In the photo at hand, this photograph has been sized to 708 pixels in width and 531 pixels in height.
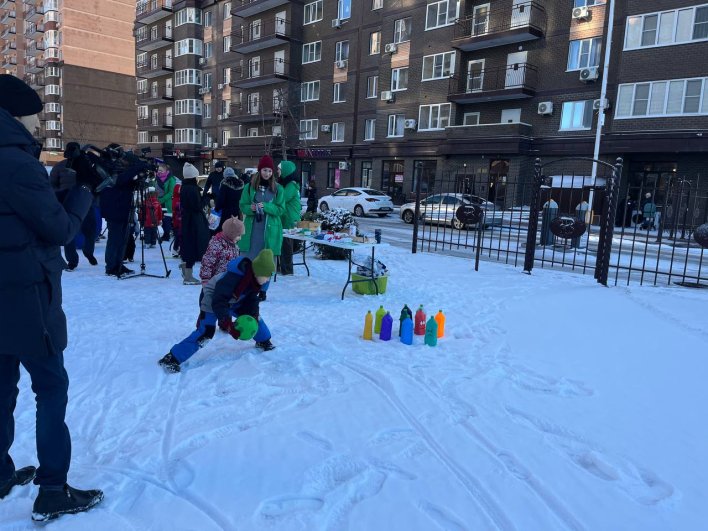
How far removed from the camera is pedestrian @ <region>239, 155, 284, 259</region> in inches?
269

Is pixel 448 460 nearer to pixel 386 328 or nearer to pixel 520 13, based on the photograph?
pixel 386 328

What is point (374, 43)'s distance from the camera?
1368 inches

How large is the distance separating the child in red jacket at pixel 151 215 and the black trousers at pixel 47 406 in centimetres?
881

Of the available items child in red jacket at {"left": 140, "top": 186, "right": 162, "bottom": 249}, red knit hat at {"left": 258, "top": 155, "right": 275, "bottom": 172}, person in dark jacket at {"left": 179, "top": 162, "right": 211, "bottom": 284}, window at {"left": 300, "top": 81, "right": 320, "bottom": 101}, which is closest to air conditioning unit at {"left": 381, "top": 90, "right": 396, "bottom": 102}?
window at {"left": 300, "top": 81, "right": 320, "bottom": 101}

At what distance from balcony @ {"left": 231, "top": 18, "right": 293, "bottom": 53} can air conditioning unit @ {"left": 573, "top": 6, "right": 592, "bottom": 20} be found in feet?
70.2

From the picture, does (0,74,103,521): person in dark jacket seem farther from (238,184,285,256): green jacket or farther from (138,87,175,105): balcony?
(138,87,175,105): balcony

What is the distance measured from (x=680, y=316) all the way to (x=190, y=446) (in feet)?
22.4

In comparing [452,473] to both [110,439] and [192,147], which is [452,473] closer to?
[110,439]

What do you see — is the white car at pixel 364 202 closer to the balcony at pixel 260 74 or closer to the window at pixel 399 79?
the window at pixel 399 79

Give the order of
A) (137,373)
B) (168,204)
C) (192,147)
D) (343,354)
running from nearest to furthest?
(137,373), (343,354), (168,204), (192,147)

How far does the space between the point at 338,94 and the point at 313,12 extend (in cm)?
700

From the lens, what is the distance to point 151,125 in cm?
5528

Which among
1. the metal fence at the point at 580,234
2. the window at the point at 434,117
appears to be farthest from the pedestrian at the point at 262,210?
the window at the point at 434,117

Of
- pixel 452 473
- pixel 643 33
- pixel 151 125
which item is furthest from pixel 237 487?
pixel 151 125
